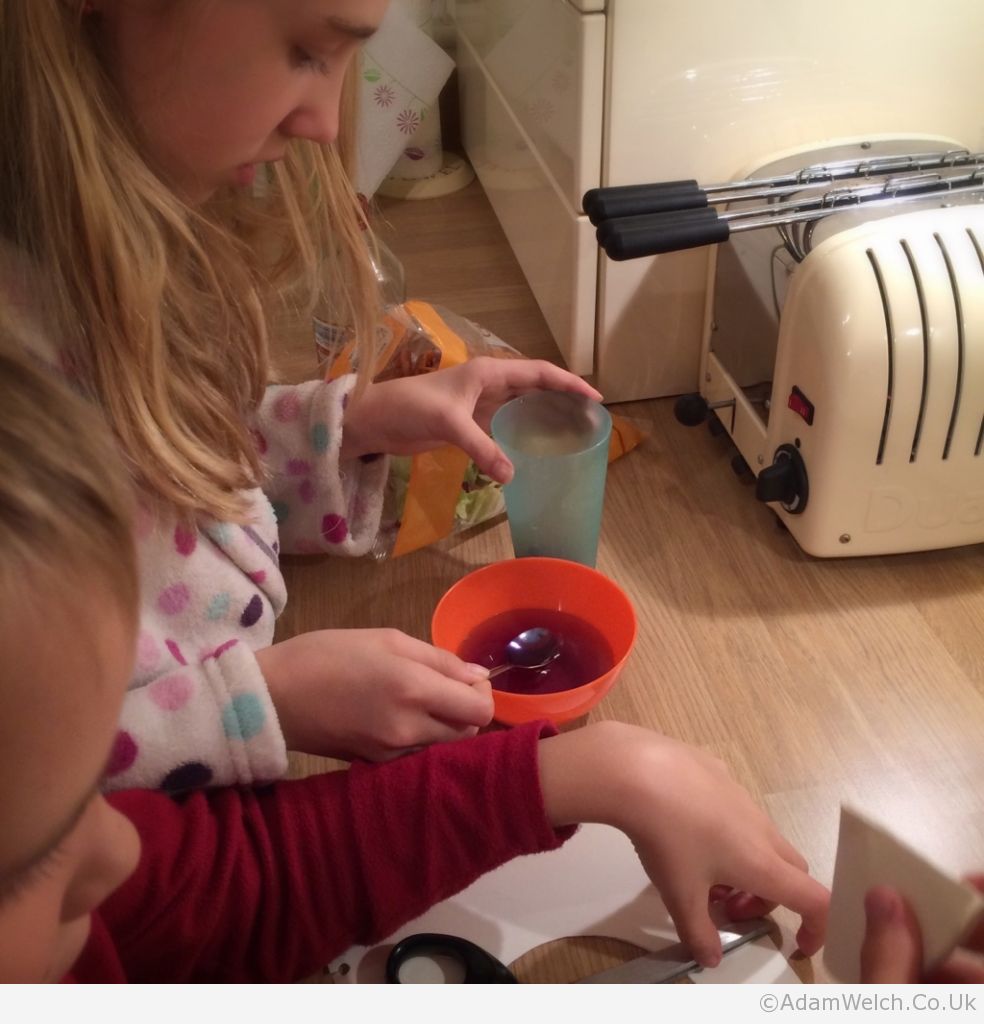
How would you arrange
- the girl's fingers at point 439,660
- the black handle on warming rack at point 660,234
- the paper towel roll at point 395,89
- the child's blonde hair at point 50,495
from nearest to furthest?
the child's blonde hair at point 50,495
the girl's fingers at point 439,660
the black handle on warming rack at point 660,234
the paper towel roll at point 395,89

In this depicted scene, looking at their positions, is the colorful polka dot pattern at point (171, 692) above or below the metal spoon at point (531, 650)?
above

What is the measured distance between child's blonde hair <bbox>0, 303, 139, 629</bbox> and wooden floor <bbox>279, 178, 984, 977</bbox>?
13.1 inches

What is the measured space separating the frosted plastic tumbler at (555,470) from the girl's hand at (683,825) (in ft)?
0.63

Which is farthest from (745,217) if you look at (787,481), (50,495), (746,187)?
(50,495)

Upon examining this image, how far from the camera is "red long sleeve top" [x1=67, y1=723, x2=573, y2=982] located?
1.32 ft

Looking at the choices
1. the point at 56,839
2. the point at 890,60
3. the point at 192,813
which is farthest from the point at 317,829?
the point at 890,60

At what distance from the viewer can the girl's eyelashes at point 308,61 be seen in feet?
1.32

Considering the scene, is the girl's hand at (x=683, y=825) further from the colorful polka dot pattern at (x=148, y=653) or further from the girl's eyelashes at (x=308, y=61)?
the girl's eyelashes at (x=308, y=61)

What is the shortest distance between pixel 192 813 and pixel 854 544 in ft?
1.53

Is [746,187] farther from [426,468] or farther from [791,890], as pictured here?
[791,890]

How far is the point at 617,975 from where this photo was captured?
413 millimetres

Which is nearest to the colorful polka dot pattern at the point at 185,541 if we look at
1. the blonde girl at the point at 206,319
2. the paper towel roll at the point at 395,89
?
the blonde girl at the point at 206,319

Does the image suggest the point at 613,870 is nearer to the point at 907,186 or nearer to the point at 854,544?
the point at 854,544

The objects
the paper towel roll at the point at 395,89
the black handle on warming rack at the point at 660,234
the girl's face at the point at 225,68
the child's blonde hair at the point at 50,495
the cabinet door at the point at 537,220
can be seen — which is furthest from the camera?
the paper towel roll at the point at 395,89
